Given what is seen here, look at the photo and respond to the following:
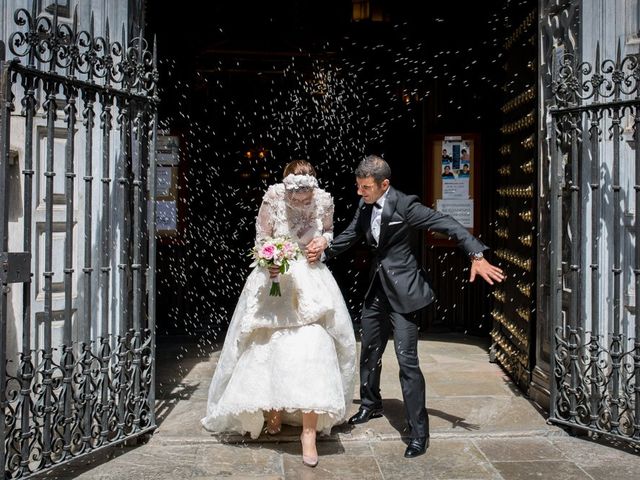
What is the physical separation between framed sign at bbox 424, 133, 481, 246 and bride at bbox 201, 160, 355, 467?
3.95 metres

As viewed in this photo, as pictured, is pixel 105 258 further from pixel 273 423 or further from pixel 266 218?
pixel 273 423

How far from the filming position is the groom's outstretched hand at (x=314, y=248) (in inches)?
213

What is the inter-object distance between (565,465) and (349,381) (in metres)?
1.59

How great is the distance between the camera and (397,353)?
539 centimetres

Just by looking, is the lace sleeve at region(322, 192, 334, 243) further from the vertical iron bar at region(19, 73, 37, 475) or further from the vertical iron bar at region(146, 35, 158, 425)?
the vertical iron bar at region(19, 73, 37, 475)

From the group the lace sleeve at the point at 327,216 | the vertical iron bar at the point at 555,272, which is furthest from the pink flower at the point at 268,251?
the vertical iron bar at the point at 555,272

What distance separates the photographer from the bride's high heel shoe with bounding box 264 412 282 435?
564 cm

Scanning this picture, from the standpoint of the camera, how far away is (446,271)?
9.79m

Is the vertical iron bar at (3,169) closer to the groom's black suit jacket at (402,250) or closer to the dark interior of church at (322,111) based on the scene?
the groom's black suit jacket at (402,250)

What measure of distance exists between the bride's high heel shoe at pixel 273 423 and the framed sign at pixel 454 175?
4.40m

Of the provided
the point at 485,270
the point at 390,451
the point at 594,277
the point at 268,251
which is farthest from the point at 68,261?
the point at 594,277

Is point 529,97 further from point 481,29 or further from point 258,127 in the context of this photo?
point 258,127

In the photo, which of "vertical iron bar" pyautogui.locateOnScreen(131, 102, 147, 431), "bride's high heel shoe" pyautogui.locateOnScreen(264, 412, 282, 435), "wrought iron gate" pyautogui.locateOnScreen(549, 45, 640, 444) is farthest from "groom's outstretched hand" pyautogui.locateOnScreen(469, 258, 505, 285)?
"vertical iron bar" pyautogui.locateOnScreen(131, 102, 147, 431)

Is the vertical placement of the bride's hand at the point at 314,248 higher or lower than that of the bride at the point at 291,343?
higher
